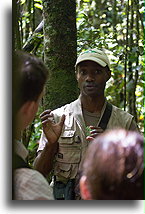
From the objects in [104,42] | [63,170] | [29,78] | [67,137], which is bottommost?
[63,170]

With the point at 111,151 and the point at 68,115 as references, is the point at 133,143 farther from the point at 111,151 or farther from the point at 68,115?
the point at 68,115

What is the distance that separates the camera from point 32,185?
0.96 m

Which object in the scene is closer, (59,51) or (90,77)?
(90,77)

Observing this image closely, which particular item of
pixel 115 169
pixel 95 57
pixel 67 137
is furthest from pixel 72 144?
pixel 115 169

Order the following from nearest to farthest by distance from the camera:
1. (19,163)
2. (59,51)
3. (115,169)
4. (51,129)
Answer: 1. (115,169)
2. (19,163)
3. (51,129)
4. (59,51)

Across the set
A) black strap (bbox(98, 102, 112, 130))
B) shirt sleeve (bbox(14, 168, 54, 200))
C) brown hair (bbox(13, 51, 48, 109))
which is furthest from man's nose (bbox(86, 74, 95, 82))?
shirt sleeve (bbox(14, 168, 54, 200))

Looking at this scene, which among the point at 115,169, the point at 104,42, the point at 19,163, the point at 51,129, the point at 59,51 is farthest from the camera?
the point at 104,42

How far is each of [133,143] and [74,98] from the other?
2.70ft

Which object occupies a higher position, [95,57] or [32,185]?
[95,57]

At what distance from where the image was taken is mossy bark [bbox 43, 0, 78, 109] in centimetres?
167

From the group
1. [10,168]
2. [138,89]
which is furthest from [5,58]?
[138,89]

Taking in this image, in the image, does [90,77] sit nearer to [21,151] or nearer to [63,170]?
[63,170]

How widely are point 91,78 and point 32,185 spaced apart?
63cm

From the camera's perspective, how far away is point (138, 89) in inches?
120
